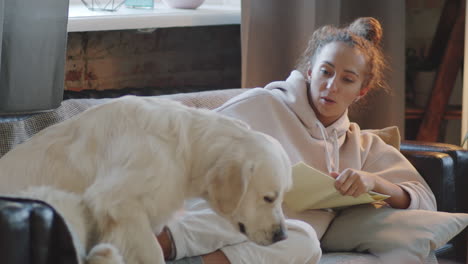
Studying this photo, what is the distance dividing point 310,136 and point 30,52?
89 centimetres

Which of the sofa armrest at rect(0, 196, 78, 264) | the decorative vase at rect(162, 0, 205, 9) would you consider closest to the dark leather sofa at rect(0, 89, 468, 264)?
the sofa armrest at rect(0, 196, 78, 264)

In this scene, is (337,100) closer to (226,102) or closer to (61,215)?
(226,102)

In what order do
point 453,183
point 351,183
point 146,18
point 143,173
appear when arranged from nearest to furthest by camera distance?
point 143,173 → point 351,183 → point 453,183 → point 146,18

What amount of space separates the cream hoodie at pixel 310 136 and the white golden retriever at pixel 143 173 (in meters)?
0.67

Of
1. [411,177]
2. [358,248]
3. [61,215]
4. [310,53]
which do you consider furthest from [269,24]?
[61,215]

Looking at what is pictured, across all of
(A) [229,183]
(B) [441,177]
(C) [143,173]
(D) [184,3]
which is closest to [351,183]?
(B) [441,177]

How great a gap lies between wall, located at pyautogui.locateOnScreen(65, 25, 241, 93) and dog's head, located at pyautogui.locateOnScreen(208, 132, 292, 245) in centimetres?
108

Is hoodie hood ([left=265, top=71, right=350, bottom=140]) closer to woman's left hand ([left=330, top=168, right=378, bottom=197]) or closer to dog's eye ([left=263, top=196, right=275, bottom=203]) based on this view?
woman's left hand ([left=330, top=168, right=378, bottom=197])

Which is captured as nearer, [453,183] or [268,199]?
[268,199]

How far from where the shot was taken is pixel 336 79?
7.48ft

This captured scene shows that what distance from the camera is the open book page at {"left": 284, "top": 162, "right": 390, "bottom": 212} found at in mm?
1899

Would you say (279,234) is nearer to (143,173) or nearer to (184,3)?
(143,173)

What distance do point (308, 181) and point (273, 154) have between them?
425 millimetres

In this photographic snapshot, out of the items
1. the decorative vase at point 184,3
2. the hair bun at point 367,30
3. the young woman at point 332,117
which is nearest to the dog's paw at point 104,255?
the young woman at point 332,117
